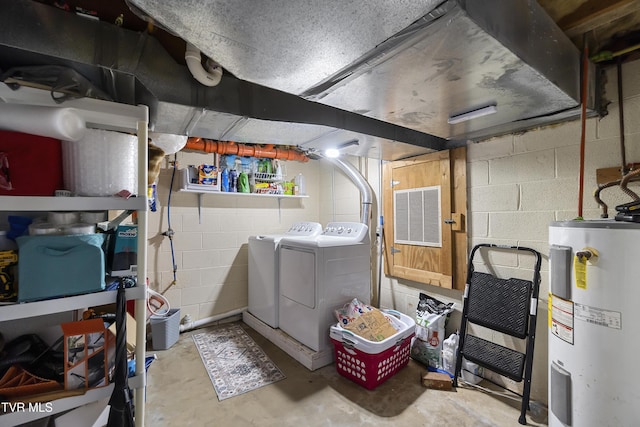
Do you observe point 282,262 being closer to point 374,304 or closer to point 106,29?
point 374,304

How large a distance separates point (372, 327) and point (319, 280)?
0.58 m

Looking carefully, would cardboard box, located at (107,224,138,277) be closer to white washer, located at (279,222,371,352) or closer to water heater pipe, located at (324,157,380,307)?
white washer, located at (279,222,371,352)

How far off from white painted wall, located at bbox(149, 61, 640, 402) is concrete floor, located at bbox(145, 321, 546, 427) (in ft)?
1.60

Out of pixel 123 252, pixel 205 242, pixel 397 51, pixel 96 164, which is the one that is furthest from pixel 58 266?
pixel 205 242

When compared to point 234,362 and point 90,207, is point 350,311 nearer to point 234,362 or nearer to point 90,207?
point 234,362

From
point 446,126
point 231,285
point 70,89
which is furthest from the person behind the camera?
point 231,285

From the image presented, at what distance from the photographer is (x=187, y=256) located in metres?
3.22

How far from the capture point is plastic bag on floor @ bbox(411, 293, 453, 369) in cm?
239

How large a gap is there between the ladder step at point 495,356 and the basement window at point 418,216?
32.8 inches

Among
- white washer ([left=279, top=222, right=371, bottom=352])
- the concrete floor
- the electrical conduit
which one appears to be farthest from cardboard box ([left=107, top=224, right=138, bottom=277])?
the electrical conduit

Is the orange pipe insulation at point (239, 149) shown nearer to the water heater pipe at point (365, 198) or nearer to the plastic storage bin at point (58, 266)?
the water heater pipe at point (365, 198)

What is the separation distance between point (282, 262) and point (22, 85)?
2.24 meters

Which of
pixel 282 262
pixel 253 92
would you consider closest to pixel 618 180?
pixel 253 92

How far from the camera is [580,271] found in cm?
126
